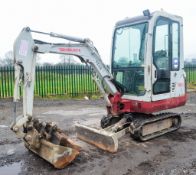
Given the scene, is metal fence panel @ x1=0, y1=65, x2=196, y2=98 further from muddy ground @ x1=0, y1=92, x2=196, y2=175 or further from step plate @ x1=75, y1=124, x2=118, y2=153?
step plate @ x1=75, y1=124, x2=118, y2=153

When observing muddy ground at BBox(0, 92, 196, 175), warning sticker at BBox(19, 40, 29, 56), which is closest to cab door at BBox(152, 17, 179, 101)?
muddy ground at BBox(0, 92, 196, 175)

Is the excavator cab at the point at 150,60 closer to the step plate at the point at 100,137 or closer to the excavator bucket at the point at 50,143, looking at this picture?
the step plate at the point at 100,137

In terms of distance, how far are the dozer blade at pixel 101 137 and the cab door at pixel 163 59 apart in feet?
4.37

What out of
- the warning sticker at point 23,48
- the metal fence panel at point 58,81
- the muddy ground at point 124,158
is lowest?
the muddy ground at point 124,158

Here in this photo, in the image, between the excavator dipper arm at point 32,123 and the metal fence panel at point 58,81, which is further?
the metal fence panel at point 58,81

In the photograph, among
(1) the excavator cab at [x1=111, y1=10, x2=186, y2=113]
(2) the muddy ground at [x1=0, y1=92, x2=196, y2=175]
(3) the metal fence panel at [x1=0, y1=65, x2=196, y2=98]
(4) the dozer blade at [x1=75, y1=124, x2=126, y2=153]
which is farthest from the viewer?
(3) the metal fence panel at [x1=0, y1=65, x2=196, y2=98]

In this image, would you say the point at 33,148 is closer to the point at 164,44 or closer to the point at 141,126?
the point at 141,126

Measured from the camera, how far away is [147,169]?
5.15 meters

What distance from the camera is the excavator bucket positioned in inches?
200

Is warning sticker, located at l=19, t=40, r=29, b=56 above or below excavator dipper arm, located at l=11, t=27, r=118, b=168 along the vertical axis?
above

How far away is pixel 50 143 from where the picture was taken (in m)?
5.24

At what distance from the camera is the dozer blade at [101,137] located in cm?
586

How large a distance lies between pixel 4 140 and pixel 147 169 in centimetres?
351

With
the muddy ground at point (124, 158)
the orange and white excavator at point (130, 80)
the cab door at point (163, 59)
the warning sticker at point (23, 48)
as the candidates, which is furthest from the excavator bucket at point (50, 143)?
the cab door at point (163, 59)
